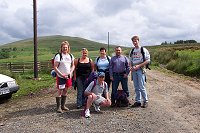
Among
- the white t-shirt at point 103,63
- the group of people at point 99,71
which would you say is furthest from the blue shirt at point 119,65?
the white t-shirt at point 103,63

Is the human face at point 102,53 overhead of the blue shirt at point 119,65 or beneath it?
overhead

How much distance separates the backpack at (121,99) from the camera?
358 inches

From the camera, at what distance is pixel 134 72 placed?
9141mm

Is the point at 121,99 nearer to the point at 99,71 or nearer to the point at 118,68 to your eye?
the point at 118,68

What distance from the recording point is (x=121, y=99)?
916cm

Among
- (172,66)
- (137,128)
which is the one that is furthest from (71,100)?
(172,66)

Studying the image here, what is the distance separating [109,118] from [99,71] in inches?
54.6

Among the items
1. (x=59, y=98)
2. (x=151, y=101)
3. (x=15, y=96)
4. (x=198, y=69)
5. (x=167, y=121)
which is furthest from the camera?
(x=198, y=69)

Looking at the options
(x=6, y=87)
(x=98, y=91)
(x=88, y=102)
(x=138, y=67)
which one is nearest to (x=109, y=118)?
(x=88, y=102)

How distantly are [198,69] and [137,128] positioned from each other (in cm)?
1434

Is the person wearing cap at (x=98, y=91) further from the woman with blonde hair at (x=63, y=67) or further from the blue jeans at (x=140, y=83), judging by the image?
the blue jeans at (x=140, y=83)

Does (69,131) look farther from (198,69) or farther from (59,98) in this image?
(198,69)

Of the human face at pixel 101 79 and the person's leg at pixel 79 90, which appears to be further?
the person's leg at pixel 79 90

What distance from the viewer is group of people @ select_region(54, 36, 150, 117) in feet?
27.8
